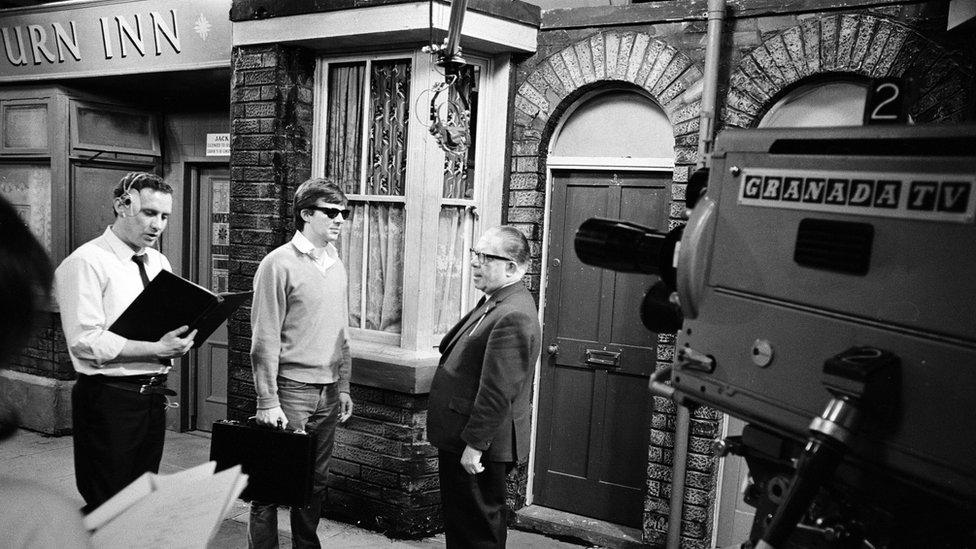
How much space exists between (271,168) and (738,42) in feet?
8.66

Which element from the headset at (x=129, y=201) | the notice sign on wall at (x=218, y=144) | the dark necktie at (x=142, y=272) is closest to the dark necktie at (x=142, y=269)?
the dark necktie at (x=142, y=272)

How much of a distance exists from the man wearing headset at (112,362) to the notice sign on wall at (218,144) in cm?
271

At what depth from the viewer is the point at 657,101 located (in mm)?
4062

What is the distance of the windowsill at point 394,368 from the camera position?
4.19 metres

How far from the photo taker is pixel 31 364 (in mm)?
6137

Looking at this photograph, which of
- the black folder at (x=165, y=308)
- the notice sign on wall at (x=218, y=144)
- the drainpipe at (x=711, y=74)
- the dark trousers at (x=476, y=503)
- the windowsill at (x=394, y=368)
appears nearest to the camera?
the black folder at (x=165, y=308)

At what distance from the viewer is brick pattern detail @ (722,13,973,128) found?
3.33 meters

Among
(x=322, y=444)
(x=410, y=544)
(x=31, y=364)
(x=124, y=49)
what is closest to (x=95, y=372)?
(x=322, y=444)

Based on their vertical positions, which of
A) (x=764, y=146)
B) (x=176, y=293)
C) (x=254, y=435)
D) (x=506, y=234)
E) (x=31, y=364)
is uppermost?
(x=764, y=146)

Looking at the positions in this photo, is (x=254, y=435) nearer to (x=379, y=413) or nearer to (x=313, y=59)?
(x=379, y=413)

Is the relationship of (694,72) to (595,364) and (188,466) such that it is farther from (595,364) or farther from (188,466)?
(188,466)

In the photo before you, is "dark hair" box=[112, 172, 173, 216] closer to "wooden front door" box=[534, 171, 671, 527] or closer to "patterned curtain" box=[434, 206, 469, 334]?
"patterned curtain" box=[434, 206, 469, 334]

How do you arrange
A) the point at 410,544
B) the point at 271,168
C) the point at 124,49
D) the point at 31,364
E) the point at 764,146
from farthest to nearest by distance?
the point at 31,364, the point at 124,49, the point at 271,168, the point at 410,544, the point at 764,146

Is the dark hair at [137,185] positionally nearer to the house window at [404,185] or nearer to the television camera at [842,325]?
the house window at [404,185]
